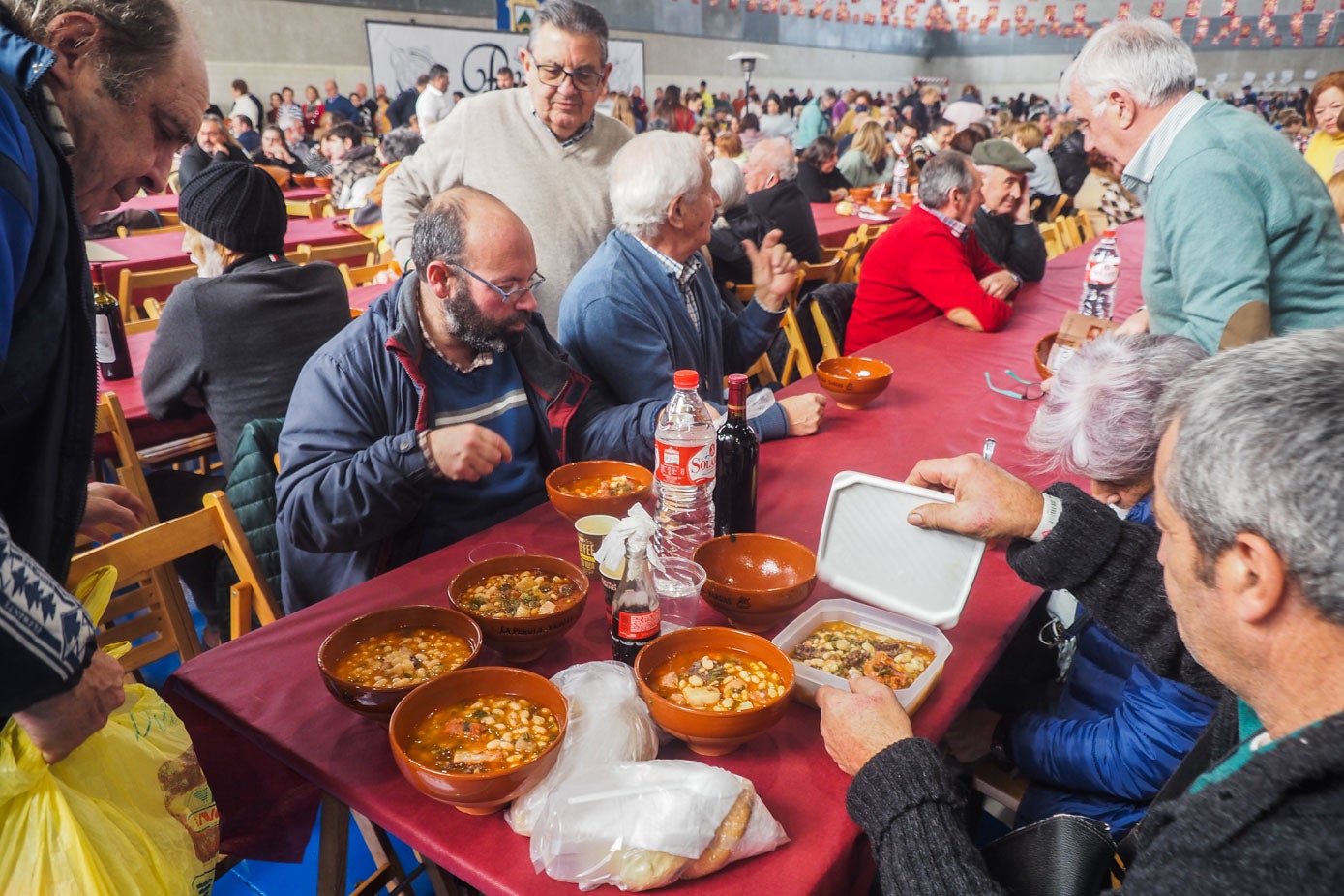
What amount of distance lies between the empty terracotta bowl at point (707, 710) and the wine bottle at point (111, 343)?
96.6 inches

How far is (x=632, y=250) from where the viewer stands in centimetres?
250

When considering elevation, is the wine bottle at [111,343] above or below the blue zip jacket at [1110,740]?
above

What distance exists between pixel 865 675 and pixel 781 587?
0.21 m

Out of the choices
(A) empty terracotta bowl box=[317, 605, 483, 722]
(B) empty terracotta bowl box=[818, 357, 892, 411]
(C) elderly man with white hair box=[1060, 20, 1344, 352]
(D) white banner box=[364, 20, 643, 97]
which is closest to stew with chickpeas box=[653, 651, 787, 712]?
(A) empty terracotta bowl box=[317, 605, 483, 722]

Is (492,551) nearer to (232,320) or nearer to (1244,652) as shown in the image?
(1244,652)

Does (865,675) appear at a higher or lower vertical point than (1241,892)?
lower

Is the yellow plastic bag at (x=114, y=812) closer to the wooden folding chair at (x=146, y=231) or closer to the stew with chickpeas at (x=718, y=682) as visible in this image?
the stew with chickpeas at (x=718, y=682)

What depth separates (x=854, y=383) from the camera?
8.23ft

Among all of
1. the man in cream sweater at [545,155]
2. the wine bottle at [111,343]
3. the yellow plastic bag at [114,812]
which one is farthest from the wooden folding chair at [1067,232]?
the yellow plastic bag at [114,812]

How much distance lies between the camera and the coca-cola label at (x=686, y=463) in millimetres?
1624

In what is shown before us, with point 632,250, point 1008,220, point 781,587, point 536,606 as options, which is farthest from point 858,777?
point 1008,220

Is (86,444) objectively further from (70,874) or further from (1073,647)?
(1073,647)

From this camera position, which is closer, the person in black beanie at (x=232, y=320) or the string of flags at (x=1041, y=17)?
the person in black beanie at (x=232, y=320)

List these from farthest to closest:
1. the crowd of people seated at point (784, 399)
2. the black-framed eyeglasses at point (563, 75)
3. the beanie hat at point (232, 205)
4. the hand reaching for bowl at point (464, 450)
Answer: the black-framed eyeglasses at point (563, 75) < the beanie hat at point (232, 205) < the hand reaching for bowl at point (464, 450) < the crowd of people seated at point (784, 399)
